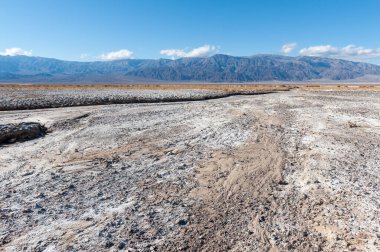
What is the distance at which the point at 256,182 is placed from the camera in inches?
366

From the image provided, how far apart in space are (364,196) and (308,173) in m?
1.95

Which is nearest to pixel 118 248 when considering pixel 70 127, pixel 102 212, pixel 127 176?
pixel 102 212

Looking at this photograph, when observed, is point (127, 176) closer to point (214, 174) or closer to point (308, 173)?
point (214, 174)

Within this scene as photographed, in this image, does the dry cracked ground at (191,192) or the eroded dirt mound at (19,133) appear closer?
the dry cracked ground at (191,192)

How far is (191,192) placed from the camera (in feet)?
28.0

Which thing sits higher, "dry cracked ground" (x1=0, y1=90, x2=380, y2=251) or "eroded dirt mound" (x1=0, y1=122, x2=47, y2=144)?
"eroded dirt mound" (x1=0, y1=122, x2=47, y2=144)

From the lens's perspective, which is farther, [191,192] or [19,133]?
[19,133]

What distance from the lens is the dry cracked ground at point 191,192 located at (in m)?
6.31

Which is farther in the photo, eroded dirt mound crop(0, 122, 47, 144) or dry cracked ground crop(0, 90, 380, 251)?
eroded dirt mound crop(0, 122, 47, 144)

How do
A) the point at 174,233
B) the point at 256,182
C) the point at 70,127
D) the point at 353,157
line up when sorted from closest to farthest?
the point at 174,233
the point at 256,182
the point at 353,157
the point at 70,127

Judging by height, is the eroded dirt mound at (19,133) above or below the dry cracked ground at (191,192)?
above

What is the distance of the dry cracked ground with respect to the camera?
6312 millimetres

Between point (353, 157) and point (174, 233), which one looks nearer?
Answer: point (174, 233)

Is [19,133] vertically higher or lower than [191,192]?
higher
